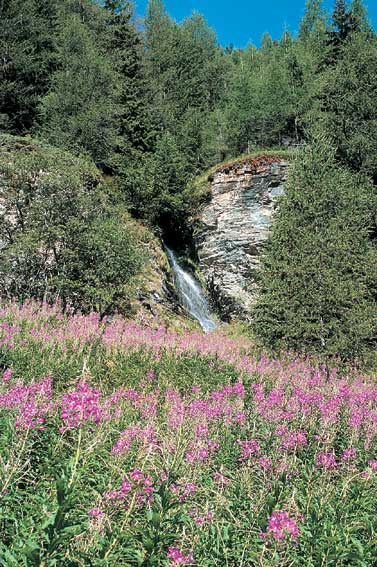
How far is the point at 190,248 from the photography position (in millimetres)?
28750

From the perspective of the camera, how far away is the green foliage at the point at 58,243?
15727 millimetres

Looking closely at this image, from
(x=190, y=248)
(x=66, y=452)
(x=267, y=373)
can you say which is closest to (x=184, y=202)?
(x=190, y=248)

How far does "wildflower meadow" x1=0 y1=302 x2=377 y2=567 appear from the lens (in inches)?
97.0

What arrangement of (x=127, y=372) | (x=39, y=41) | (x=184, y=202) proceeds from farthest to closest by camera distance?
(x=39, y=41) < (x=184, y=202) < (x=127, y=372)

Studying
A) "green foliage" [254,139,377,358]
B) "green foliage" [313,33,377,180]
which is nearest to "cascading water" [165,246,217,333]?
"green foliage" [254,139,377,358]

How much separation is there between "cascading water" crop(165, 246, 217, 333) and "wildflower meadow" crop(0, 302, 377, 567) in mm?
14268

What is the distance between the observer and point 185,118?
3953 centimetres

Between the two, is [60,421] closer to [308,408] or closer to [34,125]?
[308,408]

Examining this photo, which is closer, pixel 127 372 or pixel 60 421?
pixel 60 421

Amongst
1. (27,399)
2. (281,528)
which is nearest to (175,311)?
(27,399)

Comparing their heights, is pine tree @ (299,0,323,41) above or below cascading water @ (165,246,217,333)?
above

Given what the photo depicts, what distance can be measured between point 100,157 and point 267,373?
2155 cm

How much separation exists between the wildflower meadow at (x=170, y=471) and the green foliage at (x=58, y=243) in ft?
22.7

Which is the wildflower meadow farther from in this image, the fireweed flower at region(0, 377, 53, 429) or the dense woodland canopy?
the dense woodland canopy
